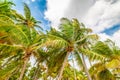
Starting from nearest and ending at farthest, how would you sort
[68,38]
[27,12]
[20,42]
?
[20,42]
[68,38]
[27,12]

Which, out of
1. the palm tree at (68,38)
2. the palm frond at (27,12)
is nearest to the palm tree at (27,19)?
the palm frond at (27,12)

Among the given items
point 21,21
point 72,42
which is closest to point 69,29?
point 72,42

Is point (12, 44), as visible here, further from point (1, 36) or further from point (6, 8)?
point (6, 8)

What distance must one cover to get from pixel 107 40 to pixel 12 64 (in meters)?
10.2

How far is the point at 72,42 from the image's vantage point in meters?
23.8

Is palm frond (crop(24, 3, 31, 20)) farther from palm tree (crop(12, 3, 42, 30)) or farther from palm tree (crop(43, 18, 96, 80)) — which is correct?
palm tree (crop(43, 18, 96, 80))

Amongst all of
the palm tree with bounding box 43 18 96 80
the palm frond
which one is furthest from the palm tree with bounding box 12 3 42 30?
the palm tree with bounding box 43 18 96 80

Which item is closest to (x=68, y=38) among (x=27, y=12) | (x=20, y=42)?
(x=20, y=42)

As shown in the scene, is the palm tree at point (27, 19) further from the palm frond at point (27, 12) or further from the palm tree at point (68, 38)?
the palm tree at point (68, 38)

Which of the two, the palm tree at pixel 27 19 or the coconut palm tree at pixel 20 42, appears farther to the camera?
the palm tree at pixel 27 19

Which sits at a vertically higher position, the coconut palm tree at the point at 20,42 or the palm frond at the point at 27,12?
the palm frond at the point at 27,12

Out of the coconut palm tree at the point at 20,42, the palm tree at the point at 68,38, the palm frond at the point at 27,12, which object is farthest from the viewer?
the palm frond at the point at 27,12

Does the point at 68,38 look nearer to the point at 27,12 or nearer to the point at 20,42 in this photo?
the point at 20,42

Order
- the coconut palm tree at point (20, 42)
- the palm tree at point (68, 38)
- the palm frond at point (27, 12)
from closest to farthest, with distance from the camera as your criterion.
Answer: the coconut palm tree at point (20, 42)
the palm tree at point (68, 38)
the palm frond at point (27, 12)
